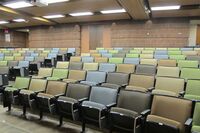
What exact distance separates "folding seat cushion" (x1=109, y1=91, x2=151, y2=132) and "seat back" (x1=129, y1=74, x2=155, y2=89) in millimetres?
996

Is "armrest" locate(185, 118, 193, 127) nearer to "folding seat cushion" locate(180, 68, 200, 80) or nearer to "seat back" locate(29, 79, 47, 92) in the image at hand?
"folding seat cushion" locate(180, 68, 200, 80)

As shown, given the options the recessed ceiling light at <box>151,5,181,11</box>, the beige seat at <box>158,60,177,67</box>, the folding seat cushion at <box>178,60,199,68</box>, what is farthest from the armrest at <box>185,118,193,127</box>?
the recessed ceiling light at <box>151,5,181,11</box>

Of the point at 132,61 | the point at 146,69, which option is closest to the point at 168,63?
the point at 146,69

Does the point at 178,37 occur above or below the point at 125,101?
above

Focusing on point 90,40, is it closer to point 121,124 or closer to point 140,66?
point 140,66

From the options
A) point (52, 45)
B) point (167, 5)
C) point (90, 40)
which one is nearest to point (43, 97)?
point (167, 5)

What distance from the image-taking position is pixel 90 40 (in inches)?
530

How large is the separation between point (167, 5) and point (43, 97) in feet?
22.4

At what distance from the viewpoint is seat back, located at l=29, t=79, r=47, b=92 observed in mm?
4108

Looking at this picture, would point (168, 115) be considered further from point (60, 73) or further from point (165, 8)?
point (165, 8)

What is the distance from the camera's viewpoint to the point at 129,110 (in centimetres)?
277

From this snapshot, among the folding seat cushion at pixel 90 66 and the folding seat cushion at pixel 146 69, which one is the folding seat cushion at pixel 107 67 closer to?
the folding seat cushion at pixel 90 66

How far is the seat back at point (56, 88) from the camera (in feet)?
12.4

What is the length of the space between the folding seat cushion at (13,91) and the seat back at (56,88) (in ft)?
2.05
